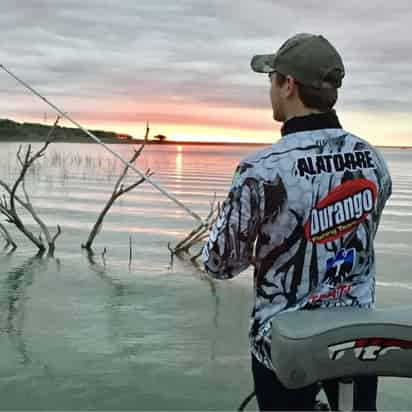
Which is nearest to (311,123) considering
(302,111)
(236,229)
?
(302,111)

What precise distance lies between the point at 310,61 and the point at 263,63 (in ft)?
0.81

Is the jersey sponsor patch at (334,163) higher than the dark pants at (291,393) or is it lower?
higher

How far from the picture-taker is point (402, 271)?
1168 cm

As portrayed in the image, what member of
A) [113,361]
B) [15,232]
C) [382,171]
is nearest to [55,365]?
[113,361]

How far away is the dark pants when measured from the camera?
2506mm

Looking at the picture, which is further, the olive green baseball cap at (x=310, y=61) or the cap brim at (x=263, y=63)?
the cap brim at (x=263, y=63)

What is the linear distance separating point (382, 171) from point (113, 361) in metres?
4.02

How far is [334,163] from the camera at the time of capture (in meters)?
2.46

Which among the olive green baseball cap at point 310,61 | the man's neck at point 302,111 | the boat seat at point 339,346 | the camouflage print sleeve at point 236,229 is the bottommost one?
the boat seat at point 339,346

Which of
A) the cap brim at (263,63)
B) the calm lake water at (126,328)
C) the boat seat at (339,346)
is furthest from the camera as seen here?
the calm lake water at (126,328)

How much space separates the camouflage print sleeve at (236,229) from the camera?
7.90ft

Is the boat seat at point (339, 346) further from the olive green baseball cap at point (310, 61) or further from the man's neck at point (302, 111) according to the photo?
the olive green baseball cap at point (310, 61)

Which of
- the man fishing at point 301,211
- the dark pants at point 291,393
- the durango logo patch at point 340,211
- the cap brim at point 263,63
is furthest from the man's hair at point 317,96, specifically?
the dark pants at point 291,393

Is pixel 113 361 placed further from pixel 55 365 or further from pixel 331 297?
pixel 331 297
